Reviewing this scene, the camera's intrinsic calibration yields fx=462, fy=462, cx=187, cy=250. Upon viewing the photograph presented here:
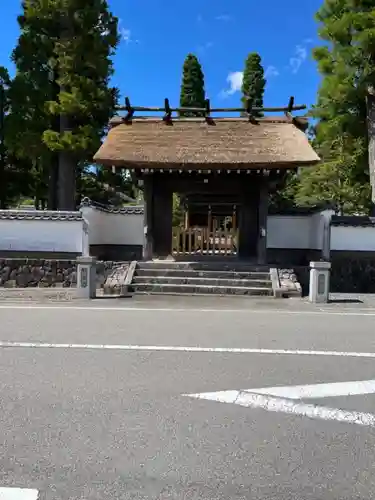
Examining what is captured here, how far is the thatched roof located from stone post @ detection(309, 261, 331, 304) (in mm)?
3003

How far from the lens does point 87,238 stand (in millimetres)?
12883

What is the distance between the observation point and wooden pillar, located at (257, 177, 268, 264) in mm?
13164

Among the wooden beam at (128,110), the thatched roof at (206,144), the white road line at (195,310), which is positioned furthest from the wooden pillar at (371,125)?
the wooden beam at (128,110)

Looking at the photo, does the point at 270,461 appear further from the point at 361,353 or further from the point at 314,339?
the point at 314,339

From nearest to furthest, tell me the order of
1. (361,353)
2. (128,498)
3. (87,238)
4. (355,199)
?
(128,498)
(361,353)
(87,238)
(355,199)

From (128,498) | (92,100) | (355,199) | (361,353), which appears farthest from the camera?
(355,199)

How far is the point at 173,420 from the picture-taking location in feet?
11.1

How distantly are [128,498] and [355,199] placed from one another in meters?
21.3

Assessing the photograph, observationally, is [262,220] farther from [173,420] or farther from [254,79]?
[254,79]

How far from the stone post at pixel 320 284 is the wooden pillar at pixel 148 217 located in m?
5.06

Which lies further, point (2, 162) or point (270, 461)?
point (2, 162)

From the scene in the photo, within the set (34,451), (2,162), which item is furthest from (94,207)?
(34,451)

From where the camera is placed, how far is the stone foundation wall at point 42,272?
42.4ft

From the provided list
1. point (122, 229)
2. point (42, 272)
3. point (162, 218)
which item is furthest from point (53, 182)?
point (162, 218)
